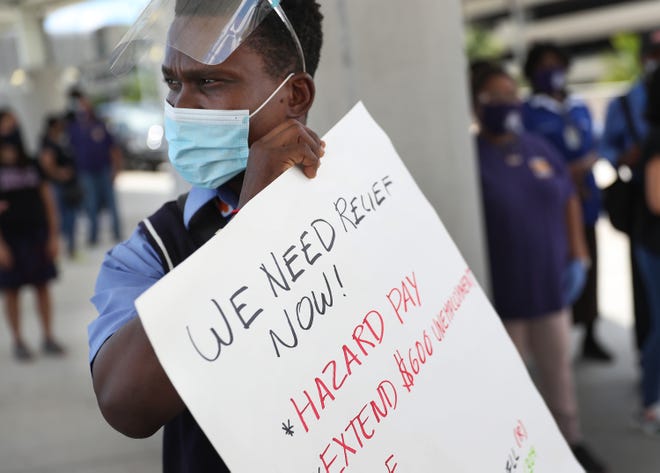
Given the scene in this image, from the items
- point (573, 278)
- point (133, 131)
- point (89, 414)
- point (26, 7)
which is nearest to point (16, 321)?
point (89, 414)

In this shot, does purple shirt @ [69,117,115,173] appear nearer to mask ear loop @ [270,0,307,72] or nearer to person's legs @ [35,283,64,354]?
person's legs @ [35,283,64,354]

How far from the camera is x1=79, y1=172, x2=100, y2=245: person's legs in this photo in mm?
11492

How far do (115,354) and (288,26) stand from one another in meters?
0.60

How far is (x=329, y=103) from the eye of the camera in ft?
6.47

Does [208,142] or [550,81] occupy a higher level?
[208,142]

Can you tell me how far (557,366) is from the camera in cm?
398

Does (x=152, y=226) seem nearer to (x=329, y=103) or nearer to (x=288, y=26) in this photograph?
(x=288, y=26)

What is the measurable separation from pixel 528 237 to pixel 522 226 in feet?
0.18

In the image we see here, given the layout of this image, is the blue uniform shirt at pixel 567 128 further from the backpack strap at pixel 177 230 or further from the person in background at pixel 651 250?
the backpack strap at pixel 177 230

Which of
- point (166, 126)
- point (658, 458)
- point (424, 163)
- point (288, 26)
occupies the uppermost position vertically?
point (288, 26)

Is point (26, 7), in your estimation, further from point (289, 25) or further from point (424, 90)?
point (289, 25)

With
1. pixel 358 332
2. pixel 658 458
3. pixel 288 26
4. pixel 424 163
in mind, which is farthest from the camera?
pixel 658 458

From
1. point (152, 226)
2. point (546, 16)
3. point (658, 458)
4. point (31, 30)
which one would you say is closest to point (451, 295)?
point (152, 226)

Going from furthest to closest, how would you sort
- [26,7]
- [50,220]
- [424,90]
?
[26,7]
[50,220]
[424,90]
